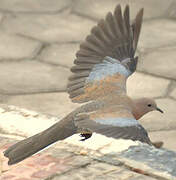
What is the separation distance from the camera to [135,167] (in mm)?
4734

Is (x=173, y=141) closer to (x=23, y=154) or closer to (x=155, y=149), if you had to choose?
(x=155, y=149)

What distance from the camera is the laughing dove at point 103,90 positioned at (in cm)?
434

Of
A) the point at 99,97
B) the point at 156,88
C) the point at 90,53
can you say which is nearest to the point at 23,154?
the point at 99,97

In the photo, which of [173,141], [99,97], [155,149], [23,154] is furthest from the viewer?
[173,141]

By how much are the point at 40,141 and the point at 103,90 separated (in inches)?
25.0

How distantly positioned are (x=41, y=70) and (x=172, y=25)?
77.7 inches

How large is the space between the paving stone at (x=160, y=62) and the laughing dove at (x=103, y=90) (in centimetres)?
215

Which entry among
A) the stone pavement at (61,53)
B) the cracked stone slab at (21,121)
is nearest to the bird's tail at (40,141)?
the cracked stone slab at (21,121)

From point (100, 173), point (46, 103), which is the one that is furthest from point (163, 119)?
point (100, 173)

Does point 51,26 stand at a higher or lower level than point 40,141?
higher

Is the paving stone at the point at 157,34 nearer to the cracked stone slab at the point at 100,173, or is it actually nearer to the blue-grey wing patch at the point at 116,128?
the cracked stone slab at the point at 100,173

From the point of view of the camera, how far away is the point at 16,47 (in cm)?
766

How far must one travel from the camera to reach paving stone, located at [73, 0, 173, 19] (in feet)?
28.1

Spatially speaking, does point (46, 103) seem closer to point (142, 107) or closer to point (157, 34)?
point (142, 107)
